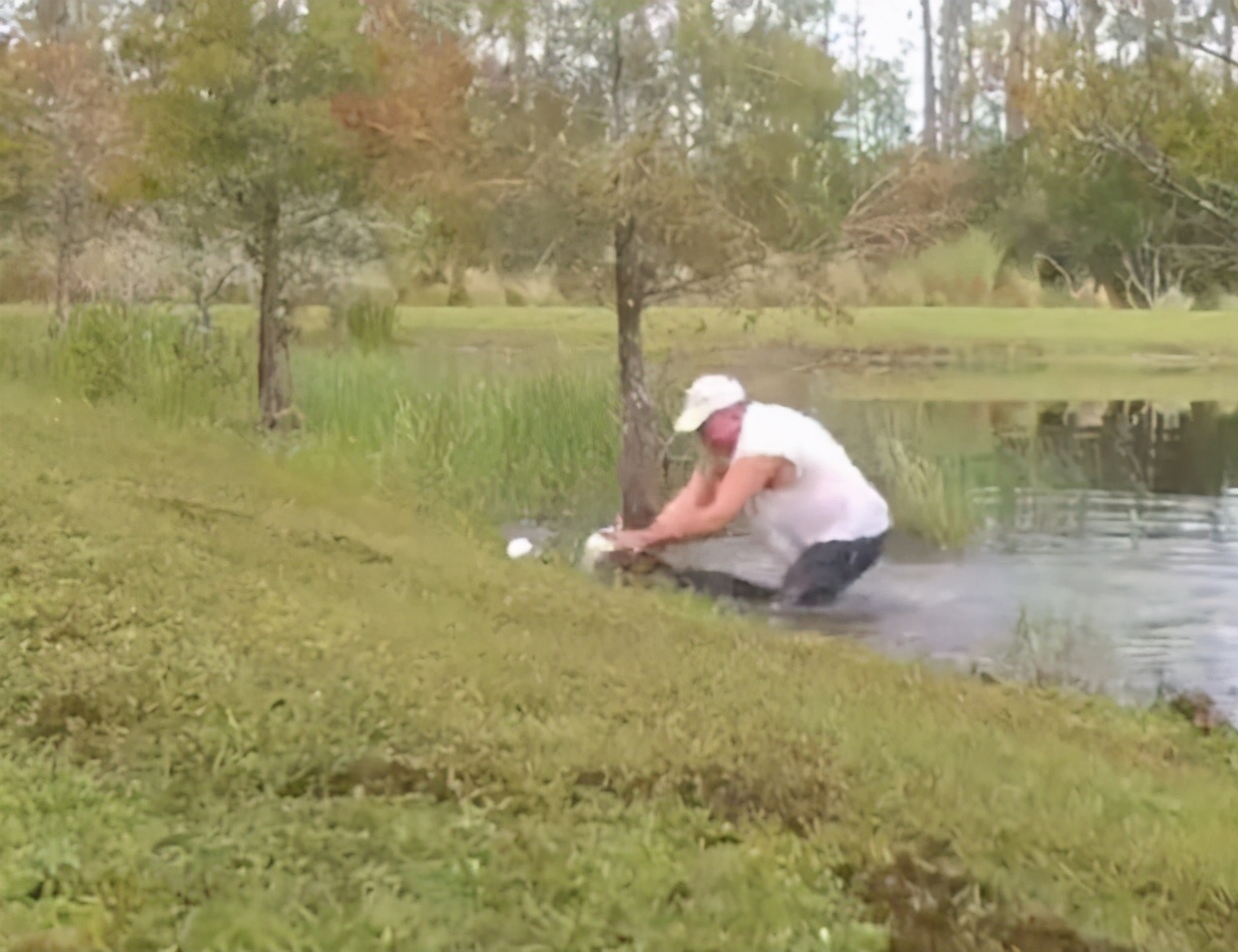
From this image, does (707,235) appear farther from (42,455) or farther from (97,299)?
(97,299)

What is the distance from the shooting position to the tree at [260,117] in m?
3.41

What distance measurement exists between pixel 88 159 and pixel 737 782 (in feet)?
9.45

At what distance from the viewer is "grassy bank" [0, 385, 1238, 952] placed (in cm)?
132

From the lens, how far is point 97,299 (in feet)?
12.4

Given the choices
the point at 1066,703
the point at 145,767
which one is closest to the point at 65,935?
the point at 145,767

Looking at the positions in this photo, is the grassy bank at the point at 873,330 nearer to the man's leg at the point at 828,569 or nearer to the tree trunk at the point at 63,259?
the man's leg at the point at 828,569

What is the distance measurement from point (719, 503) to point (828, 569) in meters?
0.23

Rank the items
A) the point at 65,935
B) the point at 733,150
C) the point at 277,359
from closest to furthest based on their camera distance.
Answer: the point at 65,935 < the point at 733,150 < the point at 277,359

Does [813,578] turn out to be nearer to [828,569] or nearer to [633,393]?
[828,569]

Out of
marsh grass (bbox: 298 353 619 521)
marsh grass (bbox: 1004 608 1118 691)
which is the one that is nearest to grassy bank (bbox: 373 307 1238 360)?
marsh grass (bbox: 298 353 619 521)

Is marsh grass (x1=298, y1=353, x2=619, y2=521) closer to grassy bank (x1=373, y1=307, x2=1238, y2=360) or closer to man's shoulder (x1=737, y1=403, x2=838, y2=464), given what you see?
grassy bank (x1=373, y1=307, x2=1238, y2=360)

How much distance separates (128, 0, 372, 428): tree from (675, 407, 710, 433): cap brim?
1.06 m

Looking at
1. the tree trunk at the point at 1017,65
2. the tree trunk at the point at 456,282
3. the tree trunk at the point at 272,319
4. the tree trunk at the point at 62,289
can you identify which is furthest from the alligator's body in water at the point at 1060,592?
the tree trunk at the point at 62,289

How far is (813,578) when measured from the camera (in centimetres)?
264
